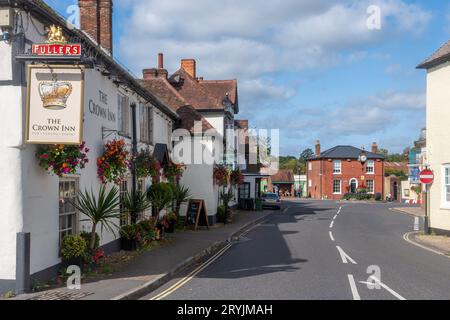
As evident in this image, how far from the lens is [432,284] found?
35.9 ft

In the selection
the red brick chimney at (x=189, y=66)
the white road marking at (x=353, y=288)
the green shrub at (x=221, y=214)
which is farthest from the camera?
the red brick chimney at (x=189, y=66)

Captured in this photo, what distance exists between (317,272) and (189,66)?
25869 millimetres

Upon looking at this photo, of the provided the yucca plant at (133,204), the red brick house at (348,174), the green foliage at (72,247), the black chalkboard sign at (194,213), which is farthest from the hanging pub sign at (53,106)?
the red brick house at (348,174)

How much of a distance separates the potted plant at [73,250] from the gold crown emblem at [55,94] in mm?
3058

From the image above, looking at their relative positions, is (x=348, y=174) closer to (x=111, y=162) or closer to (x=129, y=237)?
(x=129, y=237)

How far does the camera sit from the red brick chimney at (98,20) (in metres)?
16.8

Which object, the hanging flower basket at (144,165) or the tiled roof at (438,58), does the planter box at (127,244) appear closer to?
the hanging flower basket at (144,165)

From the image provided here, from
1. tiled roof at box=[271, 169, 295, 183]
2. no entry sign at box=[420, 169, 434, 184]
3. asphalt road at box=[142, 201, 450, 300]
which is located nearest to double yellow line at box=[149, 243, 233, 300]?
asphalt road at box=[142, 201, 450, 300]

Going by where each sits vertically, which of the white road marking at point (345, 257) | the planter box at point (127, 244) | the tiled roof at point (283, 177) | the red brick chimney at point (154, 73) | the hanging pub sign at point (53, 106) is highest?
the red brick chimney at point (154, 73)

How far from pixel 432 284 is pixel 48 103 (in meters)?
8.55

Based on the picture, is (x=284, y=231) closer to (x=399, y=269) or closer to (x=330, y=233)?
(x=330, y=233)

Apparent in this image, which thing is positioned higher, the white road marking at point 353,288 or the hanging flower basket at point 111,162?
the hanging flower basket at point 111,162

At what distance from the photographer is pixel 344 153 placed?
76750 millimetres
